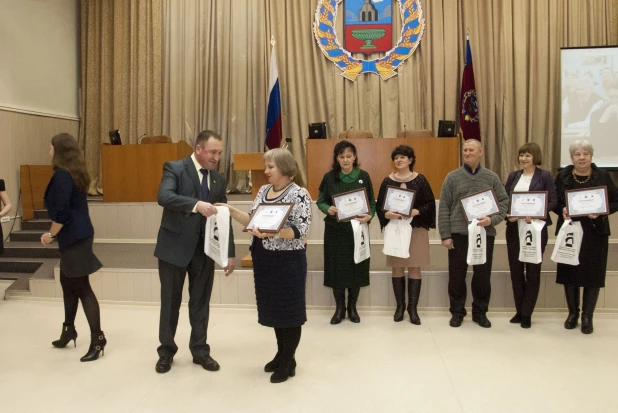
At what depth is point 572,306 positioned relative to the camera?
159 inches

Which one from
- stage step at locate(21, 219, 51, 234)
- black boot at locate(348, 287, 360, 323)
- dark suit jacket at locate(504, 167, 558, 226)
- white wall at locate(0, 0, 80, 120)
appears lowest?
black boot at locate(348, 287, 360, 323)

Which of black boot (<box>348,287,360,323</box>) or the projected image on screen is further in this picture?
the projected image on screen

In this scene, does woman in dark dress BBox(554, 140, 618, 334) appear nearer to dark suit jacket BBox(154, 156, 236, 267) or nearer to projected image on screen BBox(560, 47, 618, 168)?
dark suit jacket BBox(154, 156, 236, 267)

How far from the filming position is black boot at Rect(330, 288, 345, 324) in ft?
13.8

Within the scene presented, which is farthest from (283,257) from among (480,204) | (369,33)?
(369,33)

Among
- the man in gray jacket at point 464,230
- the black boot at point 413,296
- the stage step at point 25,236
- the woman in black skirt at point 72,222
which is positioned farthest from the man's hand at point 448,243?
the stage step at point 25,236

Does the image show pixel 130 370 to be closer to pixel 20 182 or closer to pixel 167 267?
pixel 167 267

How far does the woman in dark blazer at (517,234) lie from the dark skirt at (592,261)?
264 mm

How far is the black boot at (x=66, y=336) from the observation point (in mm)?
3611

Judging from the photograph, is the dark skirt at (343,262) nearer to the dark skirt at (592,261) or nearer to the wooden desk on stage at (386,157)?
the dark skirt at (592,261)

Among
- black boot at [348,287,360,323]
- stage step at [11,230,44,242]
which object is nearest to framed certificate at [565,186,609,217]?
black boot at [348,287,360,323]

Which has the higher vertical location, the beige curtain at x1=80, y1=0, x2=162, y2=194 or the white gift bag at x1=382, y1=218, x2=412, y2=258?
the beige curtain at x1=80, y1=0, x2=162, y2=194

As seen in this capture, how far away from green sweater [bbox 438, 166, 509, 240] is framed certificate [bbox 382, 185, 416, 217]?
0.30 m

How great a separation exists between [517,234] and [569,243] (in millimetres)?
359
